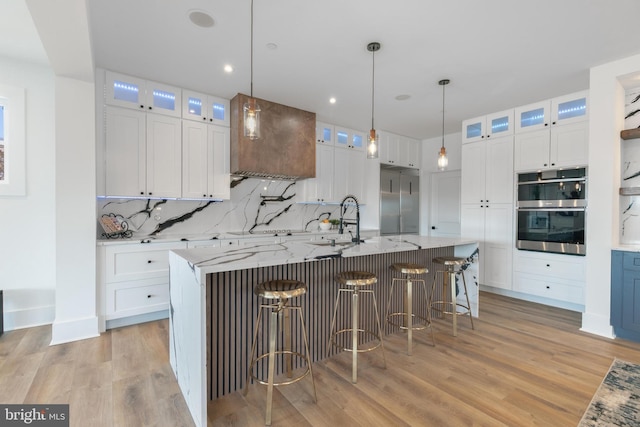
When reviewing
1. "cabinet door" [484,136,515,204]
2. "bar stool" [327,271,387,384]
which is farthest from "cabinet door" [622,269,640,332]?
"bar stool" [327,271,387,384]

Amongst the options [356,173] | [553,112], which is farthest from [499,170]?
[356,173]

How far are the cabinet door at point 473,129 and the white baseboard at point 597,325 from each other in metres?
2.58

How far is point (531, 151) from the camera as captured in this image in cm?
391

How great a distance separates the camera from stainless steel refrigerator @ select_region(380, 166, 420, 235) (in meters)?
5.47

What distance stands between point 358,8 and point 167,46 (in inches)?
66.4

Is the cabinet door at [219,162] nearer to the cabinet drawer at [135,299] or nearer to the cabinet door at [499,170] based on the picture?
the cabinet drawer at [135,299]

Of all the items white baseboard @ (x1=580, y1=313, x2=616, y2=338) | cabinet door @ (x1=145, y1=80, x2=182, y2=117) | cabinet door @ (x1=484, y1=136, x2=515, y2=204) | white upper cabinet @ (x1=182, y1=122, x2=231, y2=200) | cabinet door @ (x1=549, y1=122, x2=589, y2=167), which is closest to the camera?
white baseboard @ (x1=580, y1=313, x2=616, y2=338)

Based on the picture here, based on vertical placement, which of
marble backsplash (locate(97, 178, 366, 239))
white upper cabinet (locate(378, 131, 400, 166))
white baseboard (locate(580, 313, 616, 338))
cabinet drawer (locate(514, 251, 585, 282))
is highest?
white upper cabinet (locate(378, 131, 400, 166))

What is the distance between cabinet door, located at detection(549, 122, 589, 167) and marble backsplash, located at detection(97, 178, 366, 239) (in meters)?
3.14

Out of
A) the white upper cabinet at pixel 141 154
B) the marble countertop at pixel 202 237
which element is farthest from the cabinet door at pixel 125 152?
the marble countertop at pixel 202 237

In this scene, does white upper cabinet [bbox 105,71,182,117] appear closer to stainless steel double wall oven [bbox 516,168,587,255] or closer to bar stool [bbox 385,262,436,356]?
bar stool [bbox 385,262,436,356]

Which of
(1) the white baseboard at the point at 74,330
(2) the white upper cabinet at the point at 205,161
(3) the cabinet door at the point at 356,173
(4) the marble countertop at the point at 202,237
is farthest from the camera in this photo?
(3) the cabinet door at the point at 356,173

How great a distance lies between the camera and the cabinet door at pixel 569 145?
3496mm

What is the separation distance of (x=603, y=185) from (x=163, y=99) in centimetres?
469
